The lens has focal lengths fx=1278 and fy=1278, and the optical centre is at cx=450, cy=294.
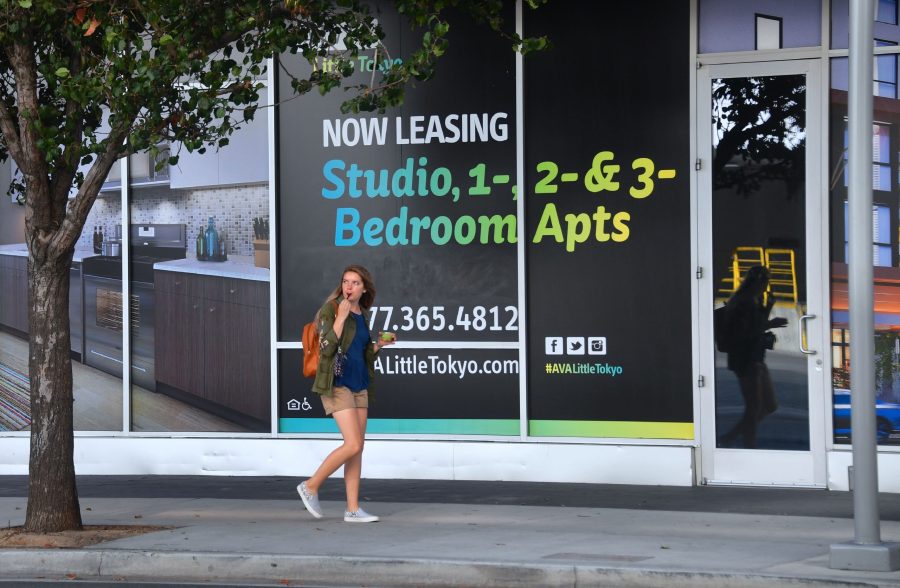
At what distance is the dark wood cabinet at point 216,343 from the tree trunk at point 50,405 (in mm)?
3221

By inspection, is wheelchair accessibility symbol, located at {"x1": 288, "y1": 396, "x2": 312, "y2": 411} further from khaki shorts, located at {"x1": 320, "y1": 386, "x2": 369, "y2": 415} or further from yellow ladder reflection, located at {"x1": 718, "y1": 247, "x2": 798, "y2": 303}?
yellow ladder reflection, located at {"x1": 718, "y1": 247, "x2": 798, "y2": 303}

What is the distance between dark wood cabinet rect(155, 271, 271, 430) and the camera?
11.9 metres

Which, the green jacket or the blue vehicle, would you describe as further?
the blue vehicle

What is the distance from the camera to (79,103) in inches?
329

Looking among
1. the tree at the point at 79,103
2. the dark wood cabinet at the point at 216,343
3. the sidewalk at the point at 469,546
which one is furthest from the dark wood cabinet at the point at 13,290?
the tree at the point at 79,103

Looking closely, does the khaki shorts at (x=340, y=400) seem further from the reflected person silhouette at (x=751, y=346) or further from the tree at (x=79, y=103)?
the reflected person silhouette at (x=751, y=346)

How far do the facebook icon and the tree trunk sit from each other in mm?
4292

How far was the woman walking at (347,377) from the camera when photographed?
8.79 m

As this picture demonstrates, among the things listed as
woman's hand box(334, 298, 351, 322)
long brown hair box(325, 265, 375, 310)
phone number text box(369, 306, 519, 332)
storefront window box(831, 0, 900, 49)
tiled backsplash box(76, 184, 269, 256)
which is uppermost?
storefront window box(831, 0, 900, 49)

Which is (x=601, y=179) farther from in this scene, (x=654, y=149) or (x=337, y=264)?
(x=337, y=264)

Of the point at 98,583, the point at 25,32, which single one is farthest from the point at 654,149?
the point at 98,583

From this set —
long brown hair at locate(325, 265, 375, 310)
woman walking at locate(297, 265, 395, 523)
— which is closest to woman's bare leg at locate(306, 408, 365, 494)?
woman walking at locate(297, 265, 395, 523)

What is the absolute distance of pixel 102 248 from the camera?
12.5m

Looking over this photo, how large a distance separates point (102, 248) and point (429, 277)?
3344mm
